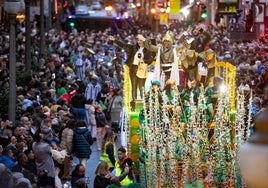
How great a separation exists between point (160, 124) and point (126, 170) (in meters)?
1.38

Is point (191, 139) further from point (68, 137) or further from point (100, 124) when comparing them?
point (100, 124)

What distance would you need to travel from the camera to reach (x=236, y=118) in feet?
49.0

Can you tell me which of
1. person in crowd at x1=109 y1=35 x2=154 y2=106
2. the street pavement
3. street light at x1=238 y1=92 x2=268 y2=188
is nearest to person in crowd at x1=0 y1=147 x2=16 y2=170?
the street pavement

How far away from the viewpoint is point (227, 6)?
143 feet

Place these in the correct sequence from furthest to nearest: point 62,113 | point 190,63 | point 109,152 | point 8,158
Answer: point 62,113
point 190,63
point 109,152
point 8,158

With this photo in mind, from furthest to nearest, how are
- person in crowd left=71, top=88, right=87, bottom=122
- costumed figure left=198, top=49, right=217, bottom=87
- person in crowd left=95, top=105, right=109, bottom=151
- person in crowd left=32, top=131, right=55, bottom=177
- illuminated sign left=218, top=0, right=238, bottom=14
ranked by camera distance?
illuminated sign left=218, top=0, right=238, bottom=14 < person in crowd left=71, top=88, right=87, bottom=122 < person in crowd left=95, top=105, right=109, bottom=151 < costumed figure left=198, top=49, right=217, bottom=87 < person in crowd left=32, top=131, right=55, bottom=177

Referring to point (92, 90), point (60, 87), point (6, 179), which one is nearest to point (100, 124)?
point (92, 90)

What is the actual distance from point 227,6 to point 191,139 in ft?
98.2

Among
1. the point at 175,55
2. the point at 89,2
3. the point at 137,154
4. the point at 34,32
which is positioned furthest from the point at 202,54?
the point at 89,2

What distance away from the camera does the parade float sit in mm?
13930

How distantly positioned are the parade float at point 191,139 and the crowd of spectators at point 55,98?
132 centimetres

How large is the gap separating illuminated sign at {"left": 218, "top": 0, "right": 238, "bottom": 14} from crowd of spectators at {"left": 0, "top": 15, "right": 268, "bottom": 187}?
153 centimetres

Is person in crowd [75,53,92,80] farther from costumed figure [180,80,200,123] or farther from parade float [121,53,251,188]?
parade float [121,53,251,188]

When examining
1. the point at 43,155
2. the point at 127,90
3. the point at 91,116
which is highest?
the point at 127,90
